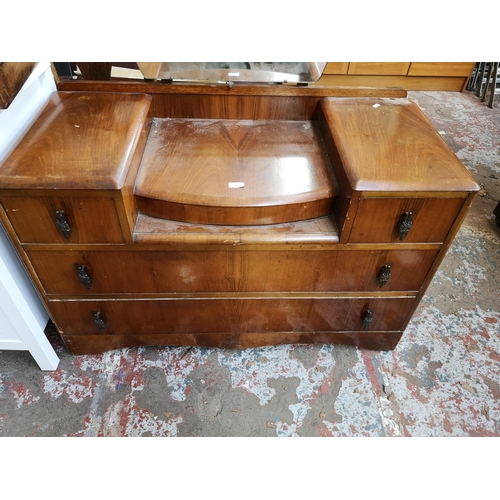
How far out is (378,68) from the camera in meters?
3.01

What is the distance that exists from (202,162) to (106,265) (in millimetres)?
394

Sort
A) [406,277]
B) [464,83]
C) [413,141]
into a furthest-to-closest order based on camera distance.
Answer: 1. [464,83]
2. [406,277]
3. [413,141]

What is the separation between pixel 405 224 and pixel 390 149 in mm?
206

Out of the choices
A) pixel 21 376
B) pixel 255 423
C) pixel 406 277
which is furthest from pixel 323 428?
pixel 21 376

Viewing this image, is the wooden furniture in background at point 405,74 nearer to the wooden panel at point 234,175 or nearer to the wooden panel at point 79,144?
the wooden panel at point 234,175

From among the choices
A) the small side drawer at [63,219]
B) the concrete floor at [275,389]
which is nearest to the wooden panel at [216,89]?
the small side drawer at [63,219]

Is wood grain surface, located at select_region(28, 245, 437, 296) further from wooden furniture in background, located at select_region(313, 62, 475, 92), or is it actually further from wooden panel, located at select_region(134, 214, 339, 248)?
wooden furniture in background, located at select_region(313, 62, 475, 92)

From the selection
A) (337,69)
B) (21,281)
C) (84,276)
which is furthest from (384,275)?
(337,69)

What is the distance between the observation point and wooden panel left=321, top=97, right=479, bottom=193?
0.98m

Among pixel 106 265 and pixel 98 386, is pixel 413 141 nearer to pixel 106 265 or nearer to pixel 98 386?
pixel 106 265

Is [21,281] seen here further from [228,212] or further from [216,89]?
[216,89]

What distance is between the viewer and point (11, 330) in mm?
1229

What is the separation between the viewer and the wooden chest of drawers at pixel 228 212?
98 cm

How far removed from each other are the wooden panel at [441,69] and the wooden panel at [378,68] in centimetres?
6
